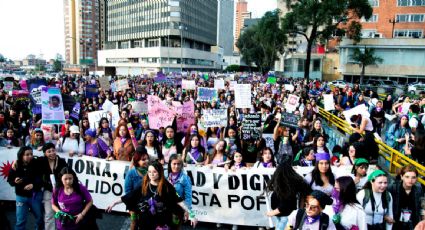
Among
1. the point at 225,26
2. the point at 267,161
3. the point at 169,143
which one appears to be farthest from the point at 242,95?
the point at 225,26

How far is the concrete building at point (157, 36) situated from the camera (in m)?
88.0

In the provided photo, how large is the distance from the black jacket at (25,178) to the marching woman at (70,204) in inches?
32.9

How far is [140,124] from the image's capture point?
930cm

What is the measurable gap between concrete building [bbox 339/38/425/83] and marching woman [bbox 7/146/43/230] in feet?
161

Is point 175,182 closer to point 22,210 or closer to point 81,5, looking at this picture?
point 22,210

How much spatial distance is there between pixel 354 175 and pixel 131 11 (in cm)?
10156

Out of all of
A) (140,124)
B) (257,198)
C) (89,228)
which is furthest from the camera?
(140,124)

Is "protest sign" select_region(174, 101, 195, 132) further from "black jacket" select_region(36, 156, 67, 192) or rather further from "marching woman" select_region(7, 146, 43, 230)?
"marching woman" select_region(7, 146, 43, 230)

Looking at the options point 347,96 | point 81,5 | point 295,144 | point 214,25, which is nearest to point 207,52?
point 214,25

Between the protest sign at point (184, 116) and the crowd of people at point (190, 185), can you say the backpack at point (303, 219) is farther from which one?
the protest sign at point (184, 116)

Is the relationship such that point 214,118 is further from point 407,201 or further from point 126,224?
point 407,201

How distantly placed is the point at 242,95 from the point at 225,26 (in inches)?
6210

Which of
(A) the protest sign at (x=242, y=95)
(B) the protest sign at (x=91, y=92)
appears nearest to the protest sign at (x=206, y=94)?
(A) the protest sign at (x=242, y=95)

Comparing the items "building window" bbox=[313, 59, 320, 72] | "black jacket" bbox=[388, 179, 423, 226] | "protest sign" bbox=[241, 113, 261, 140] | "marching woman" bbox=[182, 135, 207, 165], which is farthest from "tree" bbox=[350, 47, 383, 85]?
"black jacket" bbox=[388, 179, 423, 226]
